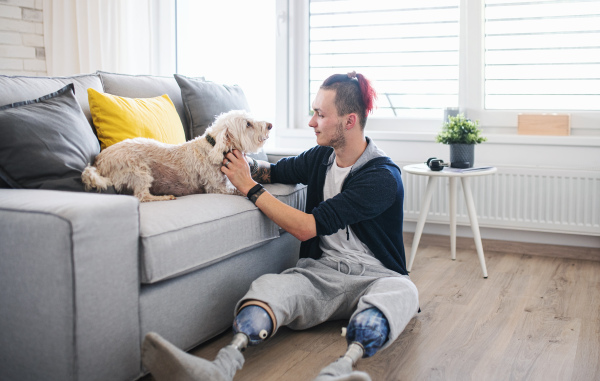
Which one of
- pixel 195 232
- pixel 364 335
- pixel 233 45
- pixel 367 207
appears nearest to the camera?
pixel 364 335

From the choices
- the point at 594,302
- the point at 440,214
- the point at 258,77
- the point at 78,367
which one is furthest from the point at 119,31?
the point at 594,302

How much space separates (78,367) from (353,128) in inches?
47.3

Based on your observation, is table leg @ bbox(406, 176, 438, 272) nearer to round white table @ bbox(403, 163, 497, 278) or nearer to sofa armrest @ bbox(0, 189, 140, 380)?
round white table @ bbox(403, 163, 497, 278)

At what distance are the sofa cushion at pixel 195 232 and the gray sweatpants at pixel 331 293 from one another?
17 cm

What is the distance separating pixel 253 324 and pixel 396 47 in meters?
2.55

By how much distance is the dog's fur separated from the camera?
1.93 m

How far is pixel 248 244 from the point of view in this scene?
1.96 meters

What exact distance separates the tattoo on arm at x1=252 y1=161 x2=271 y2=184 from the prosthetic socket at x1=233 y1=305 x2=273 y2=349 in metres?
0.79

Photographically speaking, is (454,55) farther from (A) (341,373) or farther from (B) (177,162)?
(A) (341,373)

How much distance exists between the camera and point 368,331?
1600 millimetres

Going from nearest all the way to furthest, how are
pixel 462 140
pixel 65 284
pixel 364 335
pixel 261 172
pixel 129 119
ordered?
pixel 65 284 < pixel 364 335 < pixel 129 119 < pixel 261 172 < pixel 462 140

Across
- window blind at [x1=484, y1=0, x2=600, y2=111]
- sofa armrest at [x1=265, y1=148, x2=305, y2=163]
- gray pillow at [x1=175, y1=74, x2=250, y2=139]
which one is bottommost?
sofa armrest at [x1=265, y1=148, x2=305, y2=163]

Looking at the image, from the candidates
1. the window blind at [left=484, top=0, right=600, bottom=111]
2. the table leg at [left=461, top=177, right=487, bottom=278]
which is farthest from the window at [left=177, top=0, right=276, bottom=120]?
the table leg at [left=461, top=177, right=487, bottom=278]

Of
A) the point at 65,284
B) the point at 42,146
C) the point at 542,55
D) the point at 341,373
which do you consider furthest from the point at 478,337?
the point at 542,55
